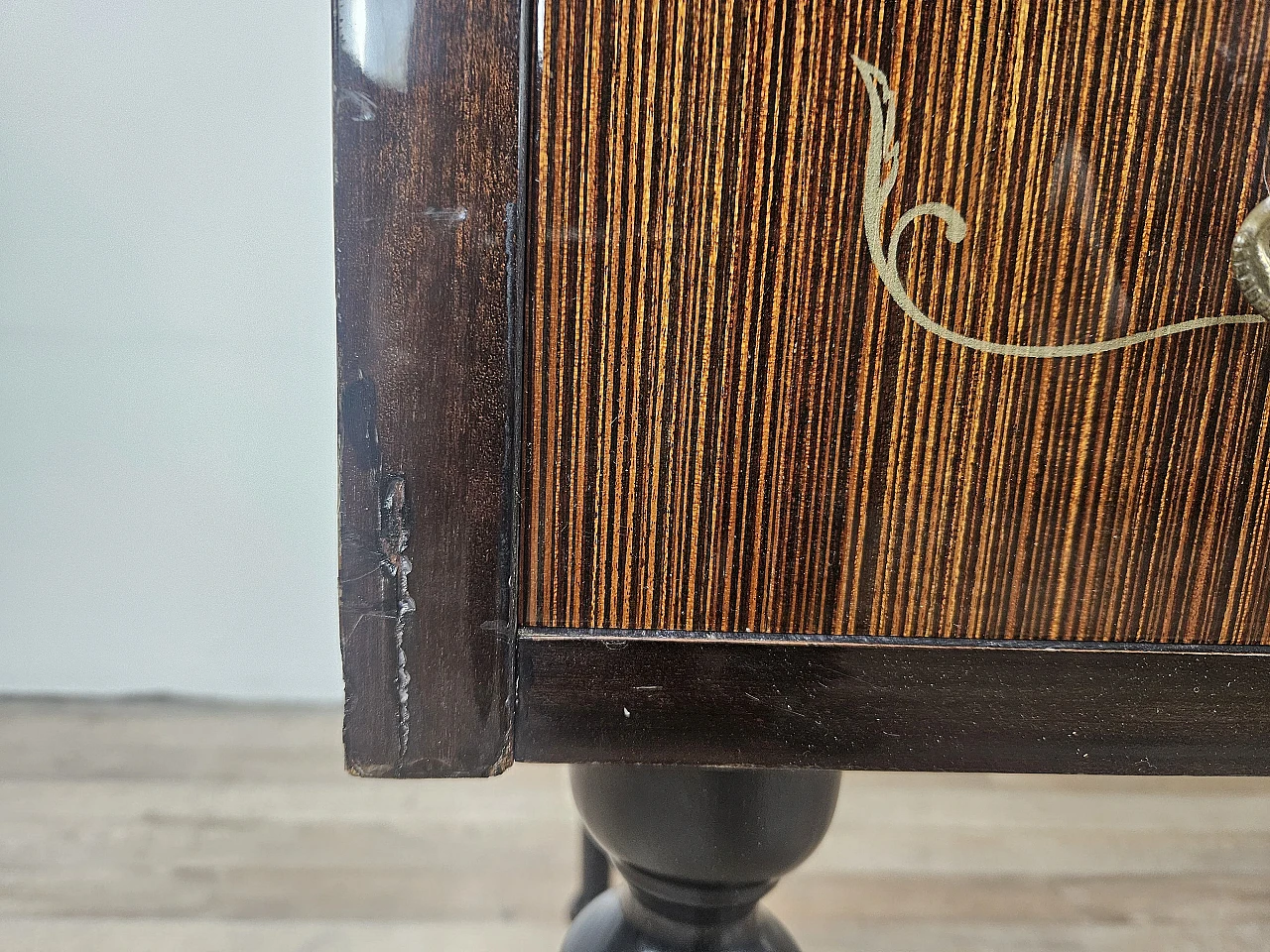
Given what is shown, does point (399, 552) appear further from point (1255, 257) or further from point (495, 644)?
point (1255, 257)

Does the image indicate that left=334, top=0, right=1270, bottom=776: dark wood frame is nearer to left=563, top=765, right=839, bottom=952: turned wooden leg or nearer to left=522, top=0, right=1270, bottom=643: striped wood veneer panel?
left=522, top=0, right=1270, bottom=643: striped wood veneer panel

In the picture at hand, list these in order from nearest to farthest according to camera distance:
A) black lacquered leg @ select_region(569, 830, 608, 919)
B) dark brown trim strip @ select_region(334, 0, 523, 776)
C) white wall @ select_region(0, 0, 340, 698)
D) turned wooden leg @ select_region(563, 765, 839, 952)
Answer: dark brown trim strip @ select_region(334, 0, 523, 776), turned wooden leg @ select_region(563, 765, 839, 952), black lacquered leg @ select_region(569, 830, 608, 919), white wall @ select_region(0, 0, 340, 698)

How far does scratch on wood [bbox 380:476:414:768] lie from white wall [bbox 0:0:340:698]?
2.49ft

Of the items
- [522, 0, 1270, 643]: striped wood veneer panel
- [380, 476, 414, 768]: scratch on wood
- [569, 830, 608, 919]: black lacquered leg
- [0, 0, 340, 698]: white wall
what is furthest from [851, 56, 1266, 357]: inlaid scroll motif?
[0, 0, 340, 698]: white wall

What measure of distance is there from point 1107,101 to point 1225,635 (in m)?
0.14

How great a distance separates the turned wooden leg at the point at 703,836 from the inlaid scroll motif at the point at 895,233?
193 mm

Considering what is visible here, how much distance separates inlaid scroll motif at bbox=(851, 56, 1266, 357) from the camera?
0.83 feet

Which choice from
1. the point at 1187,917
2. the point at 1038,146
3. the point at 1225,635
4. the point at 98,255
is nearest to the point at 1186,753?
the point at 1225,635

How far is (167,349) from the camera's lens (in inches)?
39.6

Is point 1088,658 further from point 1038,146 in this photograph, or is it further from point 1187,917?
point 1187,917

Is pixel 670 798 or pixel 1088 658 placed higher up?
pixel 1088 658

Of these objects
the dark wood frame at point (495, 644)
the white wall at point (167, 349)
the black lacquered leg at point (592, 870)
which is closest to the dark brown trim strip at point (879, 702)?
the dark wood frame at point (495, 644)

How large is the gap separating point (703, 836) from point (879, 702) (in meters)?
0.15

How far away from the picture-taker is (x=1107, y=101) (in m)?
0.25
